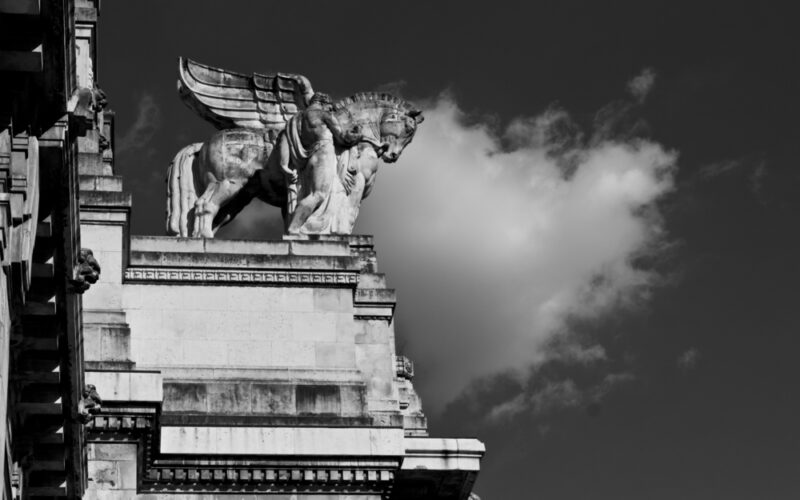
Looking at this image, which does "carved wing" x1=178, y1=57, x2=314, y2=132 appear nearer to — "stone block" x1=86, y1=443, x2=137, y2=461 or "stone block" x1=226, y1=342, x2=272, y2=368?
"stone block" x1=226, y1=342, x2=272, y2=368

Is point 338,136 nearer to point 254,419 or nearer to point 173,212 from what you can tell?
point 173,212

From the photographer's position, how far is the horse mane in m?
45.7

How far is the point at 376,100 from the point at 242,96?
313cm

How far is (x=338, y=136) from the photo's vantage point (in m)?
43.7

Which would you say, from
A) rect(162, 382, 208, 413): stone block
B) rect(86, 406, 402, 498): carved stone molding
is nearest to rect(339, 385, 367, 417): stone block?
rect(86, 406, 402, 498): carved stone molding

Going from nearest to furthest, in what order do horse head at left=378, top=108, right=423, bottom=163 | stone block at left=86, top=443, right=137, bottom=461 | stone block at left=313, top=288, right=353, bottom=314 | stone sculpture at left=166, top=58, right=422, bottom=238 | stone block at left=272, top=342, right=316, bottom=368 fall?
stone block at left=86, top=443, right=137, bottom=461 → stone block at left=272, top=342, right=316, bottom=368 → stone block at left=313, top=288, right=353, bottom=314 → stone sculpture at left=166, top=58, right=422, bottom=238 → horse head at left=378, top=108, right=423, bottom=163

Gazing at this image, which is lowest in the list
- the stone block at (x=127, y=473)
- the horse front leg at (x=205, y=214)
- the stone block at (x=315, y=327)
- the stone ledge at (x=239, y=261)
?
the stone block at (x=127, y=473)

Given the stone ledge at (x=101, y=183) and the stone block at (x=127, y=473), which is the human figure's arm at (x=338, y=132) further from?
the stone block at (x=127, y=473)

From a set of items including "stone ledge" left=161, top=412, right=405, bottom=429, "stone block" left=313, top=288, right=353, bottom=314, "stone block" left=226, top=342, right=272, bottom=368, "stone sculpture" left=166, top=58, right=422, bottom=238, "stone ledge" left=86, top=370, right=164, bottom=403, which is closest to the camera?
"stone ledge" left=86, top=370, right=164, bottom=403

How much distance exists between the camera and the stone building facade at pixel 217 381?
105ft

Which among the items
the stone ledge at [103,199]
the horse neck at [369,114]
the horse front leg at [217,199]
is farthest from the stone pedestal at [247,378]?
the horse neck at [369,114]

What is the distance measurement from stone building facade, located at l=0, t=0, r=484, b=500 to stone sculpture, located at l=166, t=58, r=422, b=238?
1.50 m

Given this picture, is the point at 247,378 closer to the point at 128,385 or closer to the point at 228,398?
the point at 228,398

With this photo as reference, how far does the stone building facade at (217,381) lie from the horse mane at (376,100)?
10.9ft
